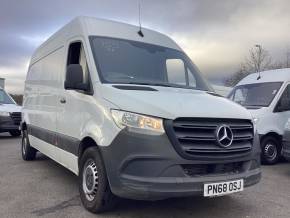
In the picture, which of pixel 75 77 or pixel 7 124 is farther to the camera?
pixel 7 124

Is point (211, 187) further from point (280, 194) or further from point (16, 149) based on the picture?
point (16, 149)

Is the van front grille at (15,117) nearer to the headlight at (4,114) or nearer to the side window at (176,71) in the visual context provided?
the headlight at (4,114)

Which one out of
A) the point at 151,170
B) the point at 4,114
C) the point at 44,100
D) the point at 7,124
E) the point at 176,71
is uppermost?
the point at 176,71

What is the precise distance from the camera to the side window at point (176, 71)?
5.72 m

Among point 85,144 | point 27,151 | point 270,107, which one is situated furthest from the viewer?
point 270,107

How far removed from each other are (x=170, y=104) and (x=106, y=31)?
6.45ft

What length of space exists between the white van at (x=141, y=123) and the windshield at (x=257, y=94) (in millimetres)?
4076

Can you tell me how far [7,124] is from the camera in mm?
14812

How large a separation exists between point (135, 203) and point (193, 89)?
5.86ft

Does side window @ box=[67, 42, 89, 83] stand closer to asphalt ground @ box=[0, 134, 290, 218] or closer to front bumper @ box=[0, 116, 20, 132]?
asphalt ground @ box=[0, 134, 290, 218]

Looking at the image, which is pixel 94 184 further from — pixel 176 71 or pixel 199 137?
pixel 176 71

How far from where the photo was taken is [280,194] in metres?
6.19

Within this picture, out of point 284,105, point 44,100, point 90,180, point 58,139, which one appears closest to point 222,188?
point 90,180

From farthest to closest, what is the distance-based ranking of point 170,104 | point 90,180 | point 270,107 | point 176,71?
1. point 270,107
2. point 176,71
3. point 90,180
4. point 170,104
